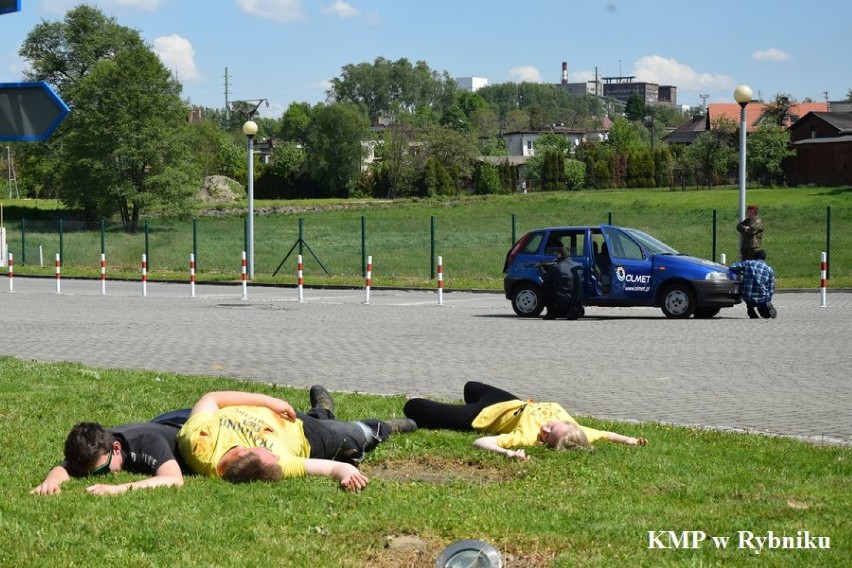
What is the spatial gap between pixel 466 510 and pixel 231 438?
1.64 m

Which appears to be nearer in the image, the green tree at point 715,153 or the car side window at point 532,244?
the car side window at point 532,244

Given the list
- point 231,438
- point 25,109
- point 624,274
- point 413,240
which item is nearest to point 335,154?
point 413,240

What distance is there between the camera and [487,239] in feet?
174

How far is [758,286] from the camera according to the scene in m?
20.2

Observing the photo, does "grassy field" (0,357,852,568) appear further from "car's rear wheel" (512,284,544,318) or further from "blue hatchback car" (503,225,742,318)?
Answer: "car's rear wheel" (512,284,544,318)

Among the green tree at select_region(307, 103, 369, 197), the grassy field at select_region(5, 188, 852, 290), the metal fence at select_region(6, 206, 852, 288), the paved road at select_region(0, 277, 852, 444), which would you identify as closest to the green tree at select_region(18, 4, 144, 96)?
the grassy field at select_region(5, 188, 852, 290)

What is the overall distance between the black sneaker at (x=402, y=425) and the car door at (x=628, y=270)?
13.1 meters

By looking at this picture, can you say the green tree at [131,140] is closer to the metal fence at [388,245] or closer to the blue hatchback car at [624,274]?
the metal fence at [388,245]

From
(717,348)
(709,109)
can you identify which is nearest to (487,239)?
(717,348)

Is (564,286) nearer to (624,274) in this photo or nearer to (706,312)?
(624,274)

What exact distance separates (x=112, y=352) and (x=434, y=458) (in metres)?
8.67

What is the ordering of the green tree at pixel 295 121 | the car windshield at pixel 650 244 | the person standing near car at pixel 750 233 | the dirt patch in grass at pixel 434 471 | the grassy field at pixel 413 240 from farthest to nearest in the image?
the green tree at pixel 295 121 → the grassy field at pixel 413 240 → the person standing near car at pixel 750 233 → the car windshield at pixel 650 244 → the dirt patch in grass at pixel 434 471

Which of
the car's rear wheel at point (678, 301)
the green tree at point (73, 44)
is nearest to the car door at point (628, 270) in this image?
the car's rear wheel at point (678, 301)

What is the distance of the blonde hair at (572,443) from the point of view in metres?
7.55
